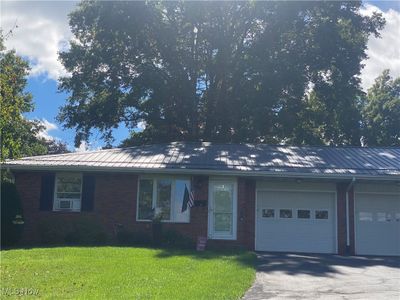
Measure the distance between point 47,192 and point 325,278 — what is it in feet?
36.0

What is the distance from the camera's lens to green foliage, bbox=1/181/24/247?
17.3 meters

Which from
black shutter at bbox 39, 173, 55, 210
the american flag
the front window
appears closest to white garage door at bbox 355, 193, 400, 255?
the american flag

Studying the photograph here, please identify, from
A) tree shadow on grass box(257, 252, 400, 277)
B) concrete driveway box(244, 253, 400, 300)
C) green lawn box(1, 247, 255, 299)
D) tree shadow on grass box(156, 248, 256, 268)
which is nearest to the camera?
green lawn box(1, 247, 255, 299)

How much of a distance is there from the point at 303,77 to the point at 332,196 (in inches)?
467

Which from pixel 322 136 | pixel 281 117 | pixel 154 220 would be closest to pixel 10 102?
pixel 154 220

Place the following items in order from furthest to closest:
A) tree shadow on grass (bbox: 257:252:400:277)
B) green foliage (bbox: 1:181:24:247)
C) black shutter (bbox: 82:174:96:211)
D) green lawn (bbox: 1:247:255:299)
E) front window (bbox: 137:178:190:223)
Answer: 1. black shutter (bbox: 82:174:96:211)
2. front window (bbox: 137:178:190:223)
3. green foliage (bbox: 1:181:24:247)
4. tree shadow on grass (bbox: 257:252:400:277)
5. green lawn (bbox: 1:247:255:299)

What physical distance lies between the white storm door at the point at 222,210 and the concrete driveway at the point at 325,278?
255cm

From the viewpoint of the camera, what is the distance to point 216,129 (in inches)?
1216

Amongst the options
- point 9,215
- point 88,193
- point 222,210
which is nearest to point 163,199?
point 222,210

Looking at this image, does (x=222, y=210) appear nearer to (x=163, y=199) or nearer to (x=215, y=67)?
(x=163, y=199)

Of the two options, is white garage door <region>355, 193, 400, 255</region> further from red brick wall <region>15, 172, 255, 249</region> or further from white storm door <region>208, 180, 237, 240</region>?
white storm door <region>208, 180, 237, 240</region>

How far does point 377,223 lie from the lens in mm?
18234

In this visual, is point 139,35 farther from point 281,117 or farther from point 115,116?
point 281,117

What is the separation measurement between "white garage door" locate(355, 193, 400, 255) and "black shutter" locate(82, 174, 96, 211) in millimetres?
9340
